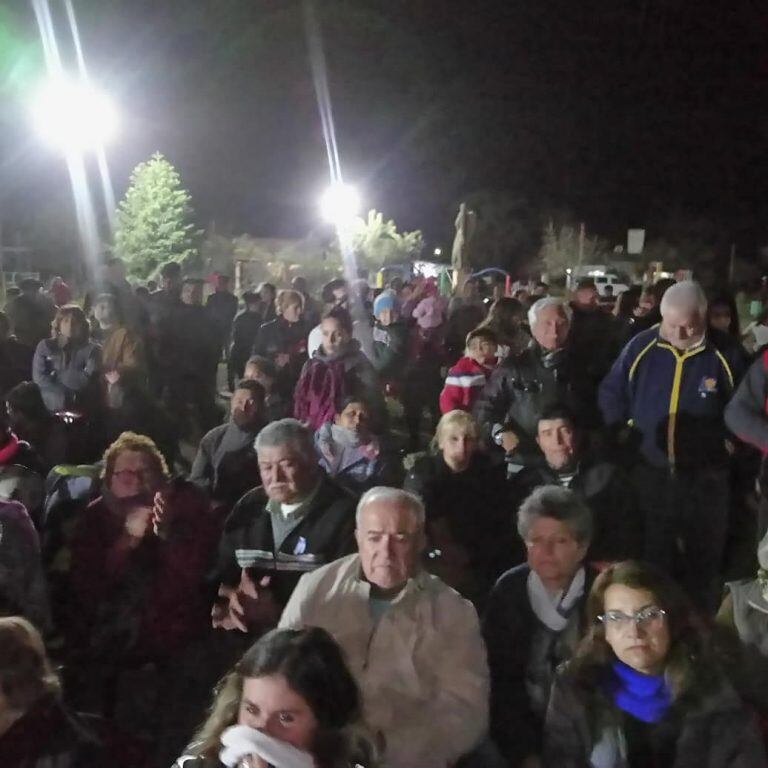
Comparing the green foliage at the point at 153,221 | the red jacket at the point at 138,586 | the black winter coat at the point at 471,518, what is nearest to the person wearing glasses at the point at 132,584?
the red jacket at the point at 138,586

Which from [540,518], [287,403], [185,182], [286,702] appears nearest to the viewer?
[286,702]

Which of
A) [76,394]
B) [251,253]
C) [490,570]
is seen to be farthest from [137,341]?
[251,253]

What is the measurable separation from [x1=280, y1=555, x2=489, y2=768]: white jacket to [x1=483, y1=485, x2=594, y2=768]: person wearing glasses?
276 millimetres

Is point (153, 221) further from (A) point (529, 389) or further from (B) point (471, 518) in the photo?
(B) point (471, 518)

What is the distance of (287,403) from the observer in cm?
663

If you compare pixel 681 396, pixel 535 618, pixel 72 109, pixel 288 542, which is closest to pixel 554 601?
pixel 535 618

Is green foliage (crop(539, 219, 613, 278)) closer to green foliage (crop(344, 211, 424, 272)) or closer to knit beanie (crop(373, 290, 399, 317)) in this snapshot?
green foliage (crop(344, 211, 424, 272))

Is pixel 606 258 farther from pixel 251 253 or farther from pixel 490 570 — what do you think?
pixel 490 570

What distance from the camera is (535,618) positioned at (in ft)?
11.4

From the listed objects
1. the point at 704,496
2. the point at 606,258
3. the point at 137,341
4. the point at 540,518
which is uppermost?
the point at 137,341

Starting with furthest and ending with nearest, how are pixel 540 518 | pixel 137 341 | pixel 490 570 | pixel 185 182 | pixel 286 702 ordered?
pixel 185 182 < pixel 137 341 < pixel 490 570 < pixel 540 518 < pixel 286 702

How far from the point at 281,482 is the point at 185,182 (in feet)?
151

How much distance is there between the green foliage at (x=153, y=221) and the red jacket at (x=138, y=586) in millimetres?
29110

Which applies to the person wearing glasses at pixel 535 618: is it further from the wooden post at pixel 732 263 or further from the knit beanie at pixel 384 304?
the wooden post at pixel 732 263
